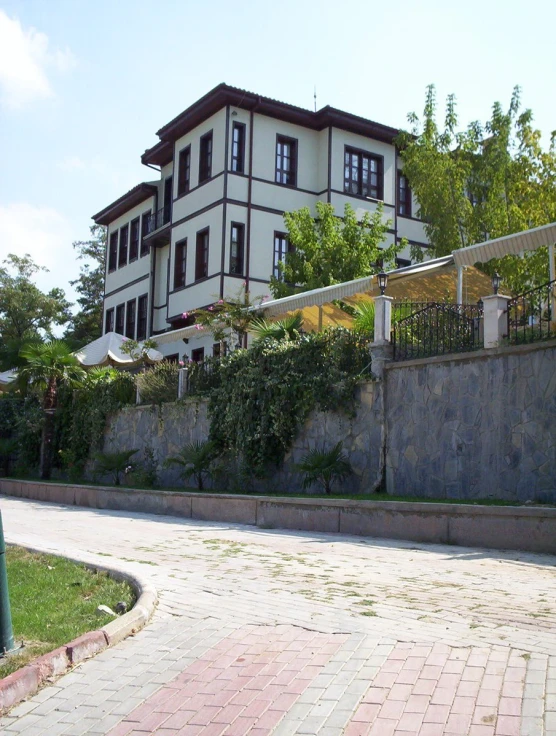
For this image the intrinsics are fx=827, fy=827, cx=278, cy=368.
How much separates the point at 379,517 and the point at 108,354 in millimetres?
16006

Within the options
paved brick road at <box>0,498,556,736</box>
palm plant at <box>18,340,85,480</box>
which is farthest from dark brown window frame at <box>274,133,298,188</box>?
paved brick road at <box>0,498,556,736</box>

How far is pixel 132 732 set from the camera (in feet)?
13.6

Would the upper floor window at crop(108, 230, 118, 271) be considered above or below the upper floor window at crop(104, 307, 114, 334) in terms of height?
above

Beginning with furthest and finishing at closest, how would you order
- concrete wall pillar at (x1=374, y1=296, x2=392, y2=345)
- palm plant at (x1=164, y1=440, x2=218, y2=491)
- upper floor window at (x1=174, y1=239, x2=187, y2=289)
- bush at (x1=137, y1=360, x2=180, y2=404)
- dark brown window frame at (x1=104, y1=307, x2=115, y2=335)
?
1. dark brown window frame at (x1=104, y1=307, x2=115, y2=335)
2. upper floor window at (x1=174, y1=239, x2=187, y2=289)
3. bush at (x1=137, y1=360, x2=180, y2=404)
4. palm plant at (x1=164, y1=440, x2=218, y2=491)
5. concrete wall pillar at (x1=374, y1=296, x2=392, y2=345)

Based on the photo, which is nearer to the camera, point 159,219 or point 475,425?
point 475,425

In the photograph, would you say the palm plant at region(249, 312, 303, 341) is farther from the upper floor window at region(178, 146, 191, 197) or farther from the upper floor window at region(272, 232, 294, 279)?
the upper floor window at region(178, 146, 191, 197)

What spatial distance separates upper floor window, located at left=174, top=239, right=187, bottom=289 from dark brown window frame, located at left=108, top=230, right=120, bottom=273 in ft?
26.5

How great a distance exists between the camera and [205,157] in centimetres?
2988

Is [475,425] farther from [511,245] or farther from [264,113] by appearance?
[264,113]

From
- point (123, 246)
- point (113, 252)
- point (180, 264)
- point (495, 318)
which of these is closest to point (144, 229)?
point (123, 246)

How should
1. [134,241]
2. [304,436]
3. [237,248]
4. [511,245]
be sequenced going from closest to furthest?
[511,245] → [304,436] → [237,248] → [134,241]

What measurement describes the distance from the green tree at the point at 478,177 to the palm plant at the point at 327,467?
32.0 feet

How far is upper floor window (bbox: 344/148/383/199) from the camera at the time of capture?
30531mm

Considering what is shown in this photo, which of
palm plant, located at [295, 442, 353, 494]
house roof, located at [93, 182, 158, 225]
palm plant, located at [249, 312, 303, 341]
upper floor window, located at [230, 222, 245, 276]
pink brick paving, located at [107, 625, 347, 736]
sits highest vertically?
house roof, located at [93, 182, 158, 225]
